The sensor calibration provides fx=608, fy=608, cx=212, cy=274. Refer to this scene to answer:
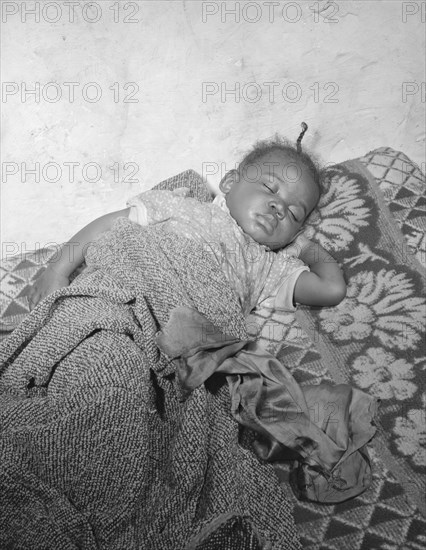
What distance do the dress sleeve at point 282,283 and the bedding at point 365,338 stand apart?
0.02 metres

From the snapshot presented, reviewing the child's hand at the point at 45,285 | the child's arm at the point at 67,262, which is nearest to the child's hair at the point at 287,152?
the child's arm at the point at 67,262

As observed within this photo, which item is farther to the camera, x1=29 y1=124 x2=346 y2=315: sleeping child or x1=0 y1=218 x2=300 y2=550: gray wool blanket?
→ x1=29 y1=124 x2=346 y2=315: sleeping child

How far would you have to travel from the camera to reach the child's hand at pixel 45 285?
58.2 inches

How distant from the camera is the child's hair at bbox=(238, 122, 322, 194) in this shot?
1.62 m

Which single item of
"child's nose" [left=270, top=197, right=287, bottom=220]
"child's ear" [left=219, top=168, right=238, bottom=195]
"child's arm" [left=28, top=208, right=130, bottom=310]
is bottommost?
"child's arm" [left=28, top=208, right=130, bottom=310]

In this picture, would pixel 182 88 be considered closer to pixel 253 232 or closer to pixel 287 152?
pixel 287 152

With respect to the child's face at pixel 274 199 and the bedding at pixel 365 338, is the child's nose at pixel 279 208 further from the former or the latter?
the bedding at pixel 365 338

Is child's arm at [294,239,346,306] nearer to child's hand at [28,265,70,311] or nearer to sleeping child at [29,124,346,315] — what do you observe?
sleeping child at [29,124,346,315]

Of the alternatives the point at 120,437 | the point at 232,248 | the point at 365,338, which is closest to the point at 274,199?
the point at 232,248

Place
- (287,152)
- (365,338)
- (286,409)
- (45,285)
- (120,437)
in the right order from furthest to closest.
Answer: (287,152) → (45,285) → (365,338) → (286,409) → (120,437)

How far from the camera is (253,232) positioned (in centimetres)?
153

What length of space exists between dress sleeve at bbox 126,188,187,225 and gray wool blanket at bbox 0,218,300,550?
254 mm

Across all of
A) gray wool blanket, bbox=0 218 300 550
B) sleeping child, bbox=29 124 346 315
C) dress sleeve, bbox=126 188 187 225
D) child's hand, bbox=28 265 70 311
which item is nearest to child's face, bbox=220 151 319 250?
sleeping child, bbox=29 124 346 315

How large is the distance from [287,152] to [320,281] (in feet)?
1.27
